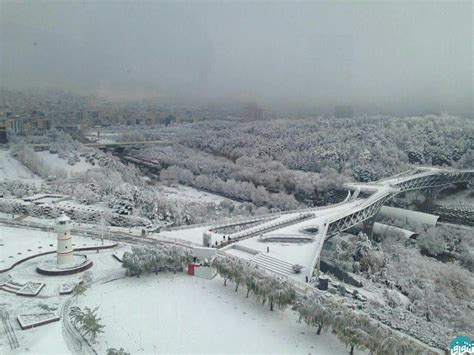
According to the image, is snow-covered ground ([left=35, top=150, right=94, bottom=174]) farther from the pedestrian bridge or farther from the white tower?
the pedestrian bridge

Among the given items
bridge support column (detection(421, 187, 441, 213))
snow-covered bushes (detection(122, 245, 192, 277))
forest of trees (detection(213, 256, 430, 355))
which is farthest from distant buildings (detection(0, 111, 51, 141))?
bridge support column (detection(421, 187, 441, 213))

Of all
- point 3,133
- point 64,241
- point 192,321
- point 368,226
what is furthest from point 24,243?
point 3,133

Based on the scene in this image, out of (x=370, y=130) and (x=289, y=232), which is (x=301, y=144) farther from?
(x=289, y=232)

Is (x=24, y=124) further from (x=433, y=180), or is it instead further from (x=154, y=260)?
(x=433, y=180)

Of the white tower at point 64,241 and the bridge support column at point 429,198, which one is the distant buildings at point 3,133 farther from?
the bridge support column at point 429,198

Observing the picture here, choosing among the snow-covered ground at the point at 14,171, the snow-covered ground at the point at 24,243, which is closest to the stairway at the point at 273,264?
the snow-covered ground at the point at 24,243
